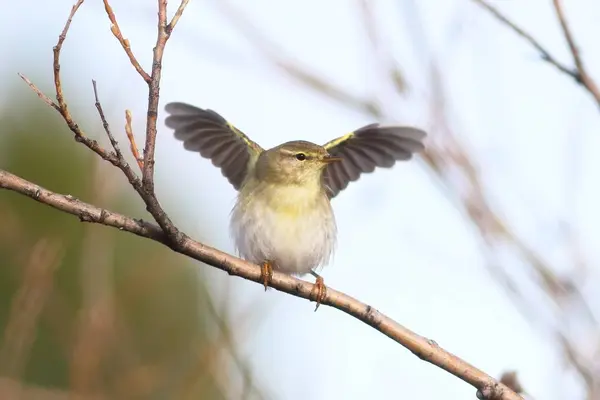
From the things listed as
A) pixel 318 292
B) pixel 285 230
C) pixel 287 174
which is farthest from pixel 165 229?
pixel 287 174

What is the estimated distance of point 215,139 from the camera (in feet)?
16.9

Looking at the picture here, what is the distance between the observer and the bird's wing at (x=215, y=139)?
16.4 feet

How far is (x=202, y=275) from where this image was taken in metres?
4.02

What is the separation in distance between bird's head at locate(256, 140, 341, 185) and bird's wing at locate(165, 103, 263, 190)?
0.22m

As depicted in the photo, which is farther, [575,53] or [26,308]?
[26,308]

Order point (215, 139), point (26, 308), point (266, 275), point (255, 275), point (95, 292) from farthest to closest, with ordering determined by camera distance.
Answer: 1. point (215, 139)
2. point (95, 292)
3. point (26, 308)
4. point (266, 275)
5. point (255, 275)

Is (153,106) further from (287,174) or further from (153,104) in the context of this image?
(287,174)

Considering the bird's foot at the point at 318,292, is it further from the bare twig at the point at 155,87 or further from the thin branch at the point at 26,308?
the thin branch at the point at 26,308

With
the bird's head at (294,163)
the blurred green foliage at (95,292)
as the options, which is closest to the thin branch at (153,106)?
the blurred green foliage at (95,292)

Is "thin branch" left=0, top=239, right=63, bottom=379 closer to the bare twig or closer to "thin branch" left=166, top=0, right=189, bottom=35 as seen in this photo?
the bare twig

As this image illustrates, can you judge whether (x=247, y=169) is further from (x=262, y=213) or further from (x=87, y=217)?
(x=87, y=217)

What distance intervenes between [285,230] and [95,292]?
1005 mm

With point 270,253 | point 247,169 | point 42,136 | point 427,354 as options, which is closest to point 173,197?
point 42,136

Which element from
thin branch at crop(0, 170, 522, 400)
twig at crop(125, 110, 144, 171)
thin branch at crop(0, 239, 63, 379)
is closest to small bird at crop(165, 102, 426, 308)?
thin branch at crop(0, 170, 522, 400)
